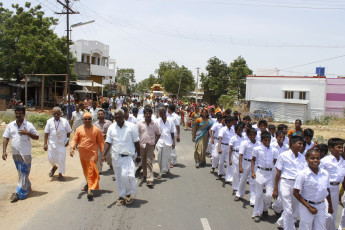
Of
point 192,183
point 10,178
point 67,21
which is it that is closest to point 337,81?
point 67,21

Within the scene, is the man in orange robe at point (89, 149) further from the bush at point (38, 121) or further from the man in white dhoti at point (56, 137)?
the bush at point (38, 121)

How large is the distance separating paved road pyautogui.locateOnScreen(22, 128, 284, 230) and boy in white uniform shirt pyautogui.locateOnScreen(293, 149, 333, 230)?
123 cm

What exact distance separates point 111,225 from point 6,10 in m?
30.5

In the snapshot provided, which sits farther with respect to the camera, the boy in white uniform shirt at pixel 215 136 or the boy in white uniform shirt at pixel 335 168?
the boy in white uniform shirt at pixel 215 136

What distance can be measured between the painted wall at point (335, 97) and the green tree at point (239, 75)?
961 cm

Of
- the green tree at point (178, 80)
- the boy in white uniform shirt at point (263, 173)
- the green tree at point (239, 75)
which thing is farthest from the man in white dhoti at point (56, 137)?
the green tree at point (178, 80)

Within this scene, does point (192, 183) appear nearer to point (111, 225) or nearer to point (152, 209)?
point (152, 209)

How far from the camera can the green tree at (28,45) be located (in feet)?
87.6

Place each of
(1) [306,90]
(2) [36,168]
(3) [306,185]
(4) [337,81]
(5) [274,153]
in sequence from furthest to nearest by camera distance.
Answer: (4) [337,81], (1) [306,90], (2) [36,168], (5) [274,153], (3) [306,185]

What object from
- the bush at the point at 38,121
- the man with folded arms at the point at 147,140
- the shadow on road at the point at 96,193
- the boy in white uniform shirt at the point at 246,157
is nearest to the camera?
the boy in white uniform shirt at the point at 246,157

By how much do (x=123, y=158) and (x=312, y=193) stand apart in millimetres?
3424

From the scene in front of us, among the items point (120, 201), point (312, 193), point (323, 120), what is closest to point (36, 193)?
point (120, 201)

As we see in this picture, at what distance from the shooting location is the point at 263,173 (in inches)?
228

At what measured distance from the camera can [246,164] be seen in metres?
6.66
